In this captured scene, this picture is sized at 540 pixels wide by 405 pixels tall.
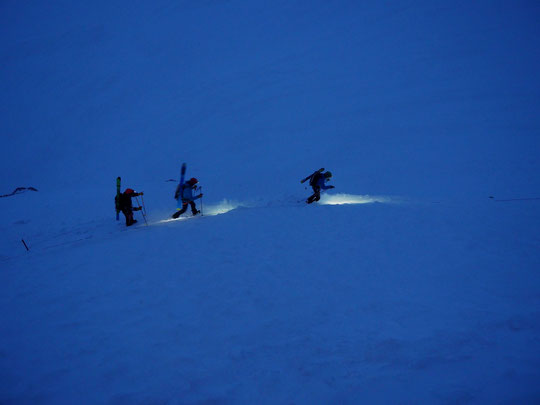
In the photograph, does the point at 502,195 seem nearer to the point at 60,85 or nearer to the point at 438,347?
the point at 438,347

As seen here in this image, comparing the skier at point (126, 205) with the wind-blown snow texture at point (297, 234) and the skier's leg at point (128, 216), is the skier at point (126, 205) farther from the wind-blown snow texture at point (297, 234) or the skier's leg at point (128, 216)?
the wind-blown snow texture at point (297, 234)

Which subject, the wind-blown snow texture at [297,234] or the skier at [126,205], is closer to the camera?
the wind-blown snow texture at [297,234]

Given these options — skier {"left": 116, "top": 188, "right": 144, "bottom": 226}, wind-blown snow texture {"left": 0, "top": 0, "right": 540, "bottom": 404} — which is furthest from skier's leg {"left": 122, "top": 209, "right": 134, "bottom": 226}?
wind-blown snow texture {"left": 0, "top": 0, "right": 540, "bottom": 404}

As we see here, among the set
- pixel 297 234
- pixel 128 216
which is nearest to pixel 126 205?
pixel 128 216

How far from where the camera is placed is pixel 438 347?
3.18m

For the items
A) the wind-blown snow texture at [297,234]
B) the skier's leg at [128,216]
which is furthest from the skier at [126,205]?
the wind-blown snow texture at [297,234]

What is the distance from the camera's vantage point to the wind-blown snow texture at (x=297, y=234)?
2.98m

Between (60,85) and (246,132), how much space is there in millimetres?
37663

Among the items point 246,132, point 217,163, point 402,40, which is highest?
point 402,40

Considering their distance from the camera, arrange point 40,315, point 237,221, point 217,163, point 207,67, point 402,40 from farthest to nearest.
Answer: point 207,67
point 402,40
point 217,163
point 237,221
point 40,315

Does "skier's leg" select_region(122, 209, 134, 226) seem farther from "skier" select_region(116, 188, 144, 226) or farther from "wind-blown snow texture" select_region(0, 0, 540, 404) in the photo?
"wind-blown snow texture" select_region(0, 0, 540, 404)

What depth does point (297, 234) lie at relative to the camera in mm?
6863

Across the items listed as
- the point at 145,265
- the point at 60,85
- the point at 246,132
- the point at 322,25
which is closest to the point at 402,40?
the point at 322,25

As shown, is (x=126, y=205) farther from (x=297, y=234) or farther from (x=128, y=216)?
(x=297, y=234)
